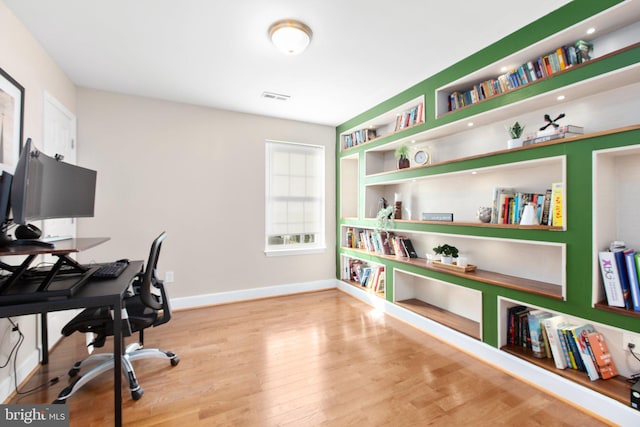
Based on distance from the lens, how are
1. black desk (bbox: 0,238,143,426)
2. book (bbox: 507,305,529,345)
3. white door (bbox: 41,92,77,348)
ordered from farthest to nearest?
Result: white door (bbox: 41,92,77,348)
book (bbox: 507,305,529,345)
black desk (bbox: 0,238,143,426)

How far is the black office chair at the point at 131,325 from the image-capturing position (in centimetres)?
181

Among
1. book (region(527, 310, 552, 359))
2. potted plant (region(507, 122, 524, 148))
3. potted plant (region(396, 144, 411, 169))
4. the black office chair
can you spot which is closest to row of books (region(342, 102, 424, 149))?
potted plant (region(396, 144, 411, 169))

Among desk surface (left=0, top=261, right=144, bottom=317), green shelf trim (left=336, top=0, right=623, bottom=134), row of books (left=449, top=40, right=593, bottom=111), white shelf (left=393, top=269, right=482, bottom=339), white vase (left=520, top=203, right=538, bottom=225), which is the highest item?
green shelf trim (left=336, top=0, right=623, bottom=134)

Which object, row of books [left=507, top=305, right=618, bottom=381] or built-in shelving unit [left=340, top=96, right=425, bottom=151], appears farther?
built-in shelving unit [left=340, top=96, right=425, bottom=151]

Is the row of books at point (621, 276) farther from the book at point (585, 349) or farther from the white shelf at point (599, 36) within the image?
the white shelf at point (599, 36)

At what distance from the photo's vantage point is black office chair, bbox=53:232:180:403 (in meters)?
1.81

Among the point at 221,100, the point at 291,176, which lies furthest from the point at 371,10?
the point at 291,176

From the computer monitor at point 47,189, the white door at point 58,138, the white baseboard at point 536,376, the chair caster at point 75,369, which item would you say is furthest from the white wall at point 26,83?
the white baseboard at point 536,376

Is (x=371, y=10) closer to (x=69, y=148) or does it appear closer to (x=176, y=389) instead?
(x=176, y=389)

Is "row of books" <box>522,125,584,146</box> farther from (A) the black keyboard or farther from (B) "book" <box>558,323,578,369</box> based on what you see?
(A) the black keyboard

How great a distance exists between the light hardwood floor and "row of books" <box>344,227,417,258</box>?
0.87 metres

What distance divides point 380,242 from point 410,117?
153 centimetres

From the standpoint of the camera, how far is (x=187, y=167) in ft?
11.5

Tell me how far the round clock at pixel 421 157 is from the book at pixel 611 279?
1.65 metres
